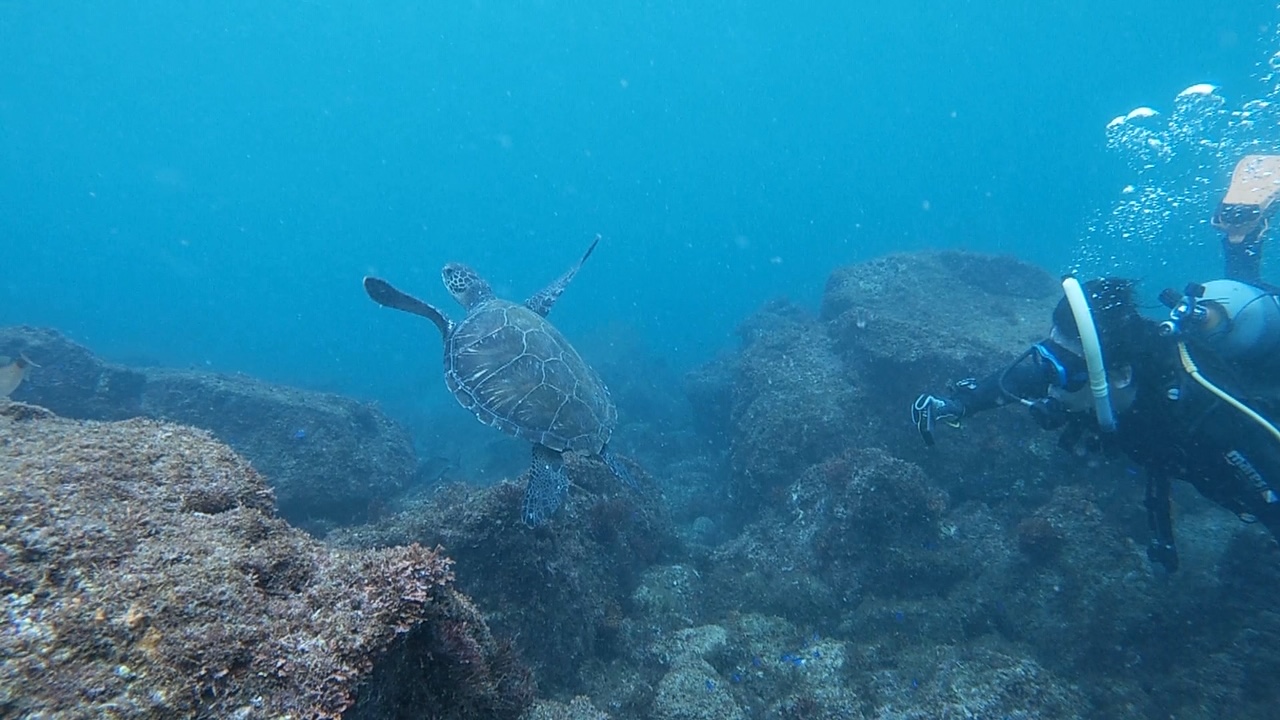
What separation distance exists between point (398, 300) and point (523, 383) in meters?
2.48

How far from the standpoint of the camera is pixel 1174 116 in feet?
86.6

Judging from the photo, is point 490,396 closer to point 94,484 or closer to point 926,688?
point 94,484

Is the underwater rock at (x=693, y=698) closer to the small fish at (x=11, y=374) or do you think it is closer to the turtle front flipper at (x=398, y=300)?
the turtle front flipper at (x=398, y=300)

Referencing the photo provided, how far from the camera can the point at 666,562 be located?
27.5ft

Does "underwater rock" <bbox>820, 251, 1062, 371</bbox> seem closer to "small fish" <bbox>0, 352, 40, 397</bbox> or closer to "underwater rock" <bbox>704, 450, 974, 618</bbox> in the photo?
"underwater rock" <bbox>704, 450, 974, 618</bbox>

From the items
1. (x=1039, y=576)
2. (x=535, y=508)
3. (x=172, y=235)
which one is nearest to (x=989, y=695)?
(x=1039, y=576)

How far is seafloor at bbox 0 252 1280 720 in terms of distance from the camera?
5.84 ft

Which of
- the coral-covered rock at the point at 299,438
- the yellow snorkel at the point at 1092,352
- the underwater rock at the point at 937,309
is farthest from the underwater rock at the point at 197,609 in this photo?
the underwater rock at the point at 937,309

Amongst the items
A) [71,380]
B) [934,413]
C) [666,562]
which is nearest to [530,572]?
[666,562]

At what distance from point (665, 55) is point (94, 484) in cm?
17142

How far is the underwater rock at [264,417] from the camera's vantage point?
392 inches

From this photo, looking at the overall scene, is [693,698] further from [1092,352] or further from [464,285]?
[464,285]

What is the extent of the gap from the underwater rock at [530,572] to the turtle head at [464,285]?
4113 millimetres

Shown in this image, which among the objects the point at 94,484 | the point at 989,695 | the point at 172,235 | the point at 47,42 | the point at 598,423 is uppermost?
the point at 172,235
